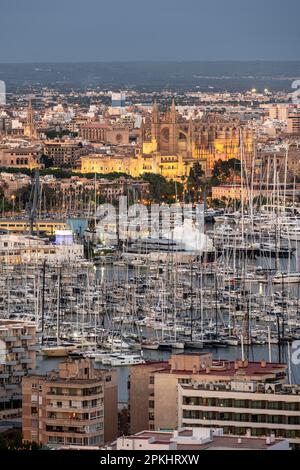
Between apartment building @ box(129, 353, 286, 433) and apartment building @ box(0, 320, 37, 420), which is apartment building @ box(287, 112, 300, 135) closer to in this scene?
apartment building @ box(0, 320, 37, 420)

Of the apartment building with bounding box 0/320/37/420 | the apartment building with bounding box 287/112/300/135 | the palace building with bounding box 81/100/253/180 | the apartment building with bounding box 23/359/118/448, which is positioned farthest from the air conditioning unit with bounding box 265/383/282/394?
the apartment building with bounding box 287/112/300/135

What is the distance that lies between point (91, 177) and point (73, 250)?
47.6 ft

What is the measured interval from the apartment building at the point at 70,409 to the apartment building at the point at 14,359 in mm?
1287

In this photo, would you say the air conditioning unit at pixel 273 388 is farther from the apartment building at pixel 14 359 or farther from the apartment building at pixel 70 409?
the apartment building at pixel 14 359

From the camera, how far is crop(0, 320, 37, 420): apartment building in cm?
1494

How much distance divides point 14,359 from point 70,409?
118 inches

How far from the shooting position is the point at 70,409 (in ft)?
42.9

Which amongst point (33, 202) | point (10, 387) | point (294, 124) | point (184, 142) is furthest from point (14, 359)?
point (294, 124)

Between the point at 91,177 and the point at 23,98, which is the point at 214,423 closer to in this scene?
the point at 91,177

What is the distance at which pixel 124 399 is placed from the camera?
14.9 m

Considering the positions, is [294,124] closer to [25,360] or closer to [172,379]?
[25,360]
